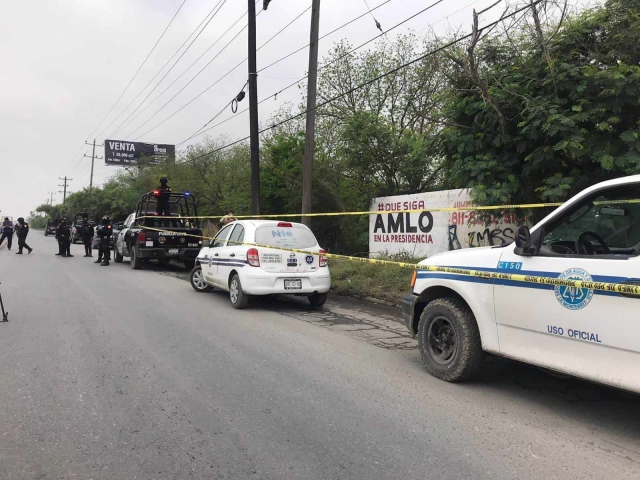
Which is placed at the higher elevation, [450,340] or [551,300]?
[551,300]

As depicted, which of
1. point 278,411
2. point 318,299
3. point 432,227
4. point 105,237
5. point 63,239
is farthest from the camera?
point 63,239

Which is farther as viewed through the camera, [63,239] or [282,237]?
[63,239]

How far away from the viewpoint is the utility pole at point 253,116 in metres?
15.6

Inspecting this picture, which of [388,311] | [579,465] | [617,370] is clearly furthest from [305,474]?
[388,311]

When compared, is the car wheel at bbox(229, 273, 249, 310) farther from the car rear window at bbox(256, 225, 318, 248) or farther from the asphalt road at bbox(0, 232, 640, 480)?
the asphalt road at bbox(0, 232, 640, 480)

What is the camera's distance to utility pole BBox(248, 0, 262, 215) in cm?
1562

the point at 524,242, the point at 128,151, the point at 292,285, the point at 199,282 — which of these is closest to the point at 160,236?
the point at 199,282

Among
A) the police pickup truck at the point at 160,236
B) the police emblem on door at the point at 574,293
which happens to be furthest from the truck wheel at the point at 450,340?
the police pickup truck at the point at 160,236

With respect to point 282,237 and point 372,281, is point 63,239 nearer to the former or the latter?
point 372,281

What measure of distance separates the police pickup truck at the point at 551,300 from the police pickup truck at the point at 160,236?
11.5 m

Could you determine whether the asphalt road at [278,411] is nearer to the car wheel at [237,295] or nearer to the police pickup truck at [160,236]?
the car wheel at [237,295]

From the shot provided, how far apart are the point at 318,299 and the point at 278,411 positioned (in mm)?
5086

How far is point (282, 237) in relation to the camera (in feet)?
29.0

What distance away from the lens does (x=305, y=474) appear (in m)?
3.15
